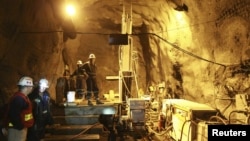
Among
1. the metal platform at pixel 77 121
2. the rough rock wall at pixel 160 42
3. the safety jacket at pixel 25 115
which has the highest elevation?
the rough rock wall at pixel 160 42

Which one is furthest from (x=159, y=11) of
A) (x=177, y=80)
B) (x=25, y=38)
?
(x=25, y=38)

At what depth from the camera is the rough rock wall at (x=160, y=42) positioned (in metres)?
8.96

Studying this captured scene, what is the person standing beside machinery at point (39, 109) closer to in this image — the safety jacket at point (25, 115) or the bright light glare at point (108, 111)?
the safety jacket at point (25, 115)

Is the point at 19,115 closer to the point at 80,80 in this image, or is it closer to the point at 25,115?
the point at 25,115

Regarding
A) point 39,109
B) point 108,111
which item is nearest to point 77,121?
point 108,111

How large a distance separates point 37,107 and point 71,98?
3844mm

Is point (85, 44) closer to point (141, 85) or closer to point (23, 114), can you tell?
point (141, 85)

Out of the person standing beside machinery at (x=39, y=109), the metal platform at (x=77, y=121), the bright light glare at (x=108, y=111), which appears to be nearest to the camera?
the person standing beside machinery at (x=39, y=109)

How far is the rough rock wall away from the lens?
8.96 metres

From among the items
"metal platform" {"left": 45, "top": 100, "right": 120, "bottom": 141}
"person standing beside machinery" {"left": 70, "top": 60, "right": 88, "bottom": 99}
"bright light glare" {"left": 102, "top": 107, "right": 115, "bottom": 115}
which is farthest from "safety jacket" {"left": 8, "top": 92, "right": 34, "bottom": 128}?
"person standing beside machinery" {"left": 70, "top": 60, "right": 88, "bottom": 99}

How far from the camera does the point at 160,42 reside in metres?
17.0

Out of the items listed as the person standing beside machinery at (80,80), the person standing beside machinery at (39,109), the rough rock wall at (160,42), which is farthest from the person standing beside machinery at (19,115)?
the person standing beside machinery at (80,80)

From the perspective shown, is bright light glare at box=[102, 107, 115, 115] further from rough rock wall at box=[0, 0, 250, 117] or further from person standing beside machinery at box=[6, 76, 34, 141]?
person standing beside machinery at box=[6, 76, 34, 141]

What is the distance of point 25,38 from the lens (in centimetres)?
1039
